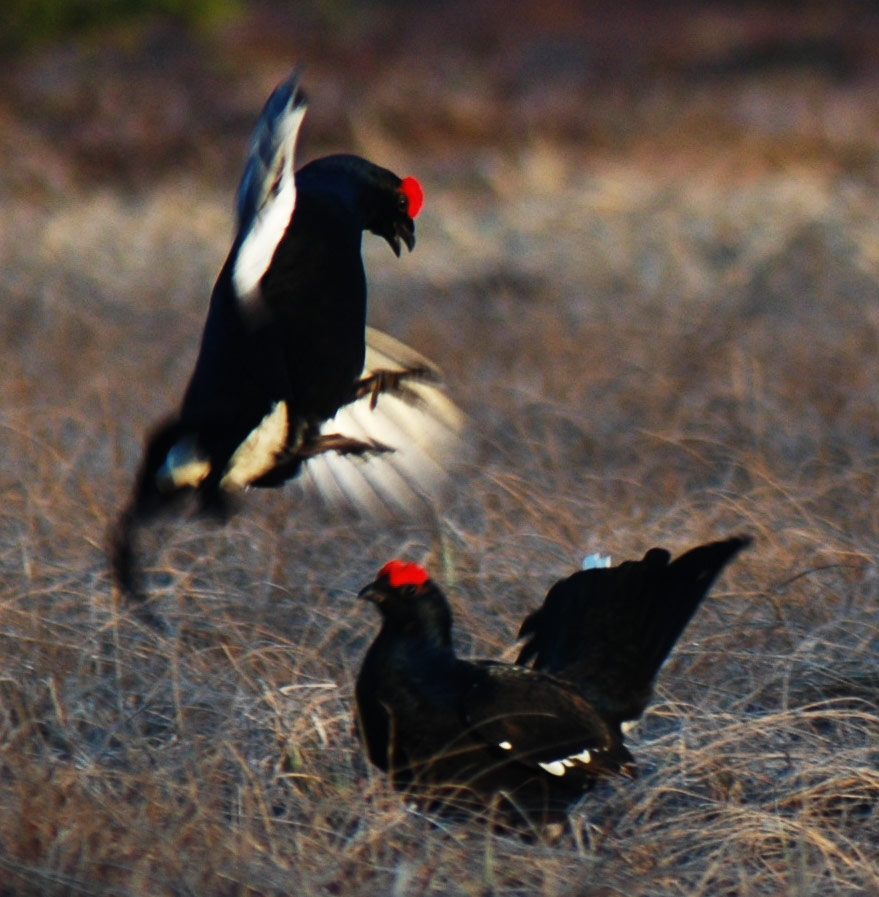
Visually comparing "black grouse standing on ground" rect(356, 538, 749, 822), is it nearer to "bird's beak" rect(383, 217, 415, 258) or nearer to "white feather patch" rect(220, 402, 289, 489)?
"white feather patch" rect(220, 402, 289, 489)

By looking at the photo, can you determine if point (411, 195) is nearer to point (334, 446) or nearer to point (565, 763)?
point (334, 446)

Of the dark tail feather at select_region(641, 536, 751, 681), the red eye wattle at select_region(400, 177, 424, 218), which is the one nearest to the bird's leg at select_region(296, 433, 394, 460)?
the red eye wattle at select_region(400, 177, 424, 218)

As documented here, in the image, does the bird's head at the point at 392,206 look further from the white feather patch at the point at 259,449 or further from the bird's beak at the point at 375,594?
the bird's beak at the point at 375,594

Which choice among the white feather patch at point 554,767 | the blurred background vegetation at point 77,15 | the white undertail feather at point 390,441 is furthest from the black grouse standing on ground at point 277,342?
the blurred background vegetation at point 77,15

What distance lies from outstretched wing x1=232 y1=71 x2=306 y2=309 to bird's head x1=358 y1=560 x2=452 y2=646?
56 centimetres

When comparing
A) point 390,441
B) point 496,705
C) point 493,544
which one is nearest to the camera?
point 496,705

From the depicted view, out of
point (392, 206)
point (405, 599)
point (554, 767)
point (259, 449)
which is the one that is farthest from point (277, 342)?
point (554, 767)

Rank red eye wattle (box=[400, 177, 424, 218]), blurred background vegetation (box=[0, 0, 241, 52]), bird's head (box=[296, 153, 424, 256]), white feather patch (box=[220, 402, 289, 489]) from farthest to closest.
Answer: blurred background vegetation (box=[0, 0, 241, 52]) → red eye wattle (box=[400, 177, 424, 218]) → bird's head (box=[296, 153, 424, 256]) → white feather patch (box=[220, 402, 289, 489])

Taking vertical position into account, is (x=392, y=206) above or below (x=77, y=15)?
below

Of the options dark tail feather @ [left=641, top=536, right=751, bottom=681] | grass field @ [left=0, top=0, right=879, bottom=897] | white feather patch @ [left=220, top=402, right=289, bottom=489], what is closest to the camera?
grass field @ [left=0, top=0, right=879, bottom=897]

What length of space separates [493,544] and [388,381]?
53cm

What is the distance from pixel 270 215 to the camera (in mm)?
2561

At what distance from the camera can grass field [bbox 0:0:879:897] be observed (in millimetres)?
2277

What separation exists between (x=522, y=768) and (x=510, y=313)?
438 cm
